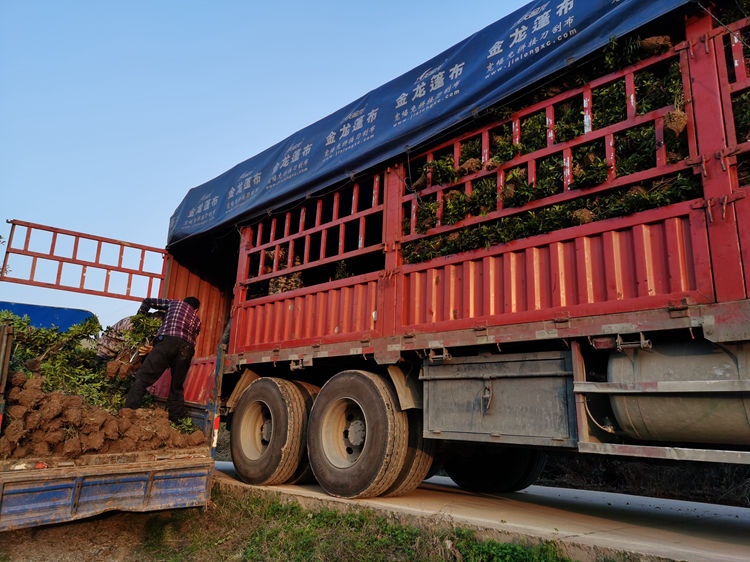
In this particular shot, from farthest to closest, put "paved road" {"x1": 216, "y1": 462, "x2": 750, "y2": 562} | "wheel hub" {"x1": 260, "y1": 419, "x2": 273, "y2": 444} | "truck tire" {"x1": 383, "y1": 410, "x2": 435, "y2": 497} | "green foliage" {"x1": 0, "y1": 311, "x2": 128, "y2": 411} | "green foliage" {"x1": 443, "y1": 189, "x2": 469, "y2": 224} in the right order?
"wheel hub" {"x1": 260, "y1": 419, "x2": 273, "y2": 444}
"green foliage" {"x1": 0, "y1": 311, "x2": 128, "y2": 411}
"truck tire" {"x1": 383, "y1": 410, "x2": 435, "y2": 497}
"green foliage" {"x1": 443, "y1": 189, "x2": 469, "y2": 224}
"paved road" {"x1": 216, "y1": 462, "x2": 750, "y2": 562}

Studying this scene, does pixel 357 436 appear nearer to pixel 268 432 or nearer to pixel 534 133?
pixel 268 432

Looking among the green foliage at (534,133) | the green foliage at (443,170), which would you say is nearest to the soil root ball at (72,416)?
the green foliage at (443,170)

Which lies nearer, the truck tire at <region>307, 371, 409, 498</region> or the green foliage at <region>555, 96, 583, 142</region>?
the green foliage at <region>555, 96, 583, 142</region>

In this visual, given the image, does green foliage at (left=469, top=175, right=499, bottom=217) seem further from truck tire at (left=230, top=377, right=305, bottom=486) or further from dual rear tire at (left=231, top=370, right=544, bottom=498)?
truck tire at (left=230, top=377, right=305, bottom=486)

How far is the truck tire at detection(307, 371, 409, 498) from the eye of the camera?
5430 millimetres

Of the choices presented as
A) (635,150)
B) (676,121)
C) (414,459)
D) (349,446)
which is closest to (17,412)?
(349,446)

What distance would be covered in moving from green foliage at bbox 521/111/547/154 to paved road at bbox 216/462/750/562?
319 centimetres

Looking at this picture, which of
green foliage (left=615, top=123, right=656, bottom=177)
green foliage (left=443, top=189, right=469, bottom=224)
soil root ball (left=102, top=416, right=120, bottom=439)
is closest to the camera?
green foliage (left=615, top=123, right=656, bottom=177)

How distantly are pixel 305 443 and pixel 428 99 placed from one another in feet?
13.8

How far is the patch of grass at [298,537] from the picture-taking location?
13.1 ft

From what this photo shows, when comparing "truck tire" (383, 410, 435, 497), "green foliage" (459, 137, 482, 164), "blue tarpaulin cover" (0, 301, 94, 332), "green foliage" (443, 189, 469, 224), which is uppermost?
"green foliage" (459, 137, 482, 164)

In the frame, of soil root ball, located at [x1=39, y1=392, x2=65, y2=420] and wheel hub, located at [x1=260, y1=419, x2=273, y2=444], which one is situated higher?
soil root ball, located at [x1=39, y1=392, x2=65, y2=420]

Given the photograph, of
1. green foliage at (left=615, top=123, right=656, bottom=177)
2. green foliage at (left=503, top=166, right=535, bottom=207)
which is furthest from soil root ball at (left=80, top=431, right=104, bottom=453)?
green foliage at (left=615, top=123, right=656, bottom=177)

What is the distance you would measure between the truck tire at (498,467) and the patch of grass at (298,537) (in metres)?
2.18
